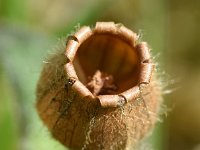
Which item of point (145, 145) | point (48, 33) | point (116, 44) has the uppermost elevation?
point (48, 33)

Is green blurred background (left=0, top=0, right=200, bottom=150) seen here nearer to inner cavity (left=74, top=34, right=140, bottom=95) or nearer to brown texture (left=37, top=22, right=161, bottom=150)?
inner cavity (left=74, top=34, right=140, bottom=95)

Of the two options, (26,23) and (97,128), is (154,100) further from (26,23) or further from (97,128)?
(26,23)

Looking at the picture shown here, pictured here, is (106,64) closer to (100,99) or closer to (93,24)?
(100,99)

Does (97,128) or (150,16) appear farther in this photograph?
(150,16)

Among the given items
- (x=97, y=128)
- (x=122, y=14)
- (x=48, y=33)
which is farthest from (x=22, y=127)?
(x=122, y=14)

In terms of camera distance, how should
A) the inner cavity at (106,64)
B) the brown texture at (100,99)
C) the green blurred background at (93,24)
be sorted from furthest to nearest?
the green blurred background at (93,24)
the inner cavity at (106,64)
the brown texture at (100,99)

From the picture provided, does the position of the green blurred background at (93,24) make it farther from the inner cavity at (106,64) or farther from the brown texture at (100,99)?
the brown texture at (100,99)

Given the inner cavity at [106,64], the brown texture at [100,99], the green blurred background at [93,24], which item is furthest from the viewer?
the green blurred background at [93,24]

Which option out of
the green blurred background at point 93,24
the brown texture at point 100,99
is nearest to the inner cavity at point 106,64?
the brown texture at point 100,99
